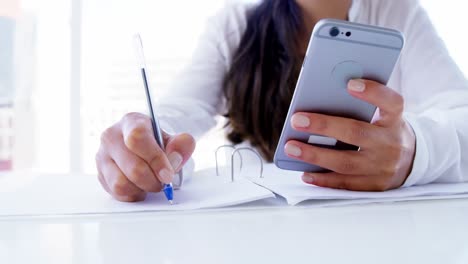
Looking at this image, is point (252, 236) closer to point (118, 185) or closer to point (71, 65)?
point (118, 185)

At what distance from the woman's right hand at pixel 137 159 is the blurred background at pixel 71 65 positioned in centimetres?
160

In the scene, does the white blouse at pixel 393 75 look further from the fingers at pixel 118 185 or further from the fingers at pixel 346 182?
the fingers at pixel 118 185

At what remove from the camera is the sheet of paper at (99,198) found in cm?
42

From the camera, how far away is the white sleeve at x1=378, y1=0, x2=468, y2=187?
0.53 metres

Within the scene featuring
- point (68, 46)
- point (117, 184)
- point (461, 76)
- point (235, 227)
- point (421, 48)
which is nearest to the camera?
point (235, 227)

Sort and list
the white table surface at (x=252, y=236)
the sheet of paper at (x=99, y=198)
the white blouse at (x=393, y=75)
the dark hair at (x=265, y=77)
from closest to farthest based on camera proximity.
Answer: the white table surface at (x=252, y=236)
the sheet of paper at (x=99, y=198)
the white blouse at (x=393, y=75)
the dark hair at (x=265, y=77)

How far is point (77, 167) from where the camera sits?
2.11 meters

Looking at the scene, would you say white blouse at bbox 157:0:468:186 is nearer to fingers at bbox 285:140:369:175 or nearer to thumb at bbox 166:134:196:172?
fingers at bbox 285:140:369:175

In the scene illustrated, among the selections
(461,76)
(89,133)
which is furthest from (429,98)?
(89,133)

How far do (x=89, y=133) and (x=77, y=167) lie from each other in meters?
0.17

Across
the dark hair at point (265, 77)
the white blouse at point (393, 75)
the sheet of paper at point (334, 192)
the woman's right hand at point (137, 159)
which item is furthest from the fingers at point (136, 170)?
the dark hair at point (265, 77)

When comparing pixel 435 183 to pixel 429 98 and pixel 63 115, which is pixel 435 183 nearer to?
pixel 429 98

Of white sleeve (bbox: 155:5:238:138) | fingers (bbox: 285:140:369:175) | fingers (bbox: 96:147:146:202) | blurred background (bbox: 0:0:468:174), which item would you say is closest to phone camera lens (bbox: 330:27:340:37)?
fingers (bbox: 285:140:369:175)

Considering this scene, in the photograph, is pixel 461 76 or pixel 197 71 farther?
pixel 197 71
